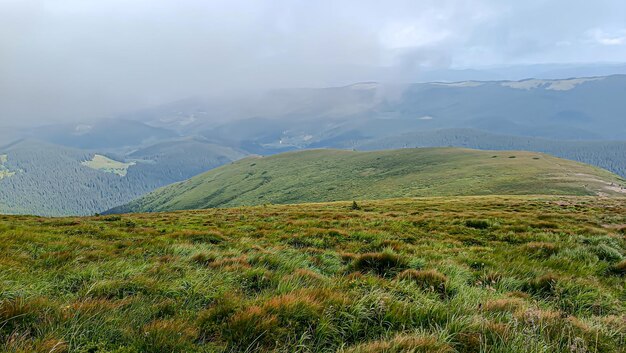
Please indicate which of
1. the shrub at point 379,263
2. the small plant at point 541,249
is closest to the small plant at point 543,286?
the shrub at point 379,263

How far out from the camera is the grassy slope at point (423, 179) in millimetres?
81131

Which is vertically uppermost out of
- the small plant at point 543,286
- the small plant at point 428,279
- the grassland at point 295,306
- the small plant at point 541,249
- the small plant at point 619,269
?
the grassland at point 295,306

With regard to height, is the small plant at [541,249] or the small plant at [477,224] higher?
the small plant at [541,249]

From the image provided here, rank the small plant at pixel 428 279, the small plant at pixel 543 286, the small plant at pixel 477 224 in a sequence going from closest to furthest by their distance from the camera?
the small plant at pixel 428 279 < the small plant at pixel 543 286 < the small plant at pixel 477 224

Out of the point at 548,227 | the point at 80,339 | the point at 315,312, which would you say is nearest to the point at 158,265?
the point at 80,339

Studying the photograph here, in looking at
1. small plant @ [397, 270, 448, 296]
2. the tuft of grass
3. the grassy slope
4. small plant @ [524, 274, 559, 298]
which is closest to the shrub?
small plant @ [397, 270, 448, 296]

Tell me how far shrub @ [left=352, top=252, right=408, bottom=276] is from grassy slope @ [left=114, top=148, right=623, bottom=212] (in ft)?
261

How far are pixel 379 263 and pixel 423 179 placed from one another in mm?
113443

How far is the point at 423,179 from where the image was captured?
113625 mm

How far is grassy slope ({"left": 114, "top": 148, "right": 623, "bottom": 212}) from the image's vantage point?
81.1 metres

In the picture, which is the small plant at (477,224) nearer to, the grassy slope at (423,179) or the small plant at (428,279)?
the small plant at (428,279)

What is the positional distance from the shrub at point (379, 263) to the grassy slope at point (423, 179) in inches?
3136

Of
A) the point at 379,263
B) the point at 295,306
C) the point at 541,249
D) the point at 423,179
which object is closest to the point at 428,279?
the point at 379,263

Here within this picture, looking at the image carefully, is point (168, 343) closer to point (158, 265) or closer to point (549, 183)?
point (158, 265)
